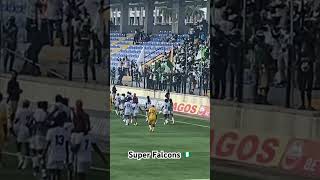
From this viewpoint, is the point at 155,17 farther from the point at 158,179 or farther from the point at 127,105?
the point at 158,179

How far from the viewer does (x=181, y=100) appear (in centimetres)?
659

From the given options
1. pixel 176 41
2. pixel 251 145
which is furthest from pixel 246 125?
pixel 176 41

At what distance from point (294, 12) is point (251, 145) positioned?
56.8 inches

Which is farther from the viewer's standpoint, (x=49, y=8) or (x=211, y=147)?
(x=211, y=147)

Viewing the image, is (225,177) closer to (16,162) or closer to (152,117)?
(152,117)

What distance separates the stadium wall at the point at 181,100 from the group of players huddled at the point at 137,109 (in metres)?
0.05

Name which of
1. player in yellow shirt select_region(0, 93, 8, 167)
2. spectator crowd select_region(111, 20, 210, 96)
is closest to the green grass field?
spectator crowd select_region(111, 20, 210, 96)

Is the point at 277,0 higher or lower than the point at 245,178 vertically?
higher

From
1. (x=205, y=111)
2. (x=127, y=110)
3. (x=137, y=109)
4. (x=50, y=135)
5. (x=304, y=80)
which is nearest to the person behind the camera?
(x=127, y=110)

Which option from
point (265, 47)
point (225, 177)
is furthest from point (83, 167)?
point (265, 47)

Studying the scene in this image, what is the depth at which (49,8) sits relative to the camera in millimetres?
6395

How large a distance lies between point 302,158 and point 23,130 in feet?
9.35

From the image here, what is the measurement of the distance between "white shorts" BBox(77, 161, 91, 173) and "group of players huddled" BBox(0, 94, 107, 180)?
6cm

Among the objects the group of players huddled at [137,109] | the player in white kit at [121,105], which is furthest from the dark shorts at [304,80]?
the player in white kit at [121,105]
